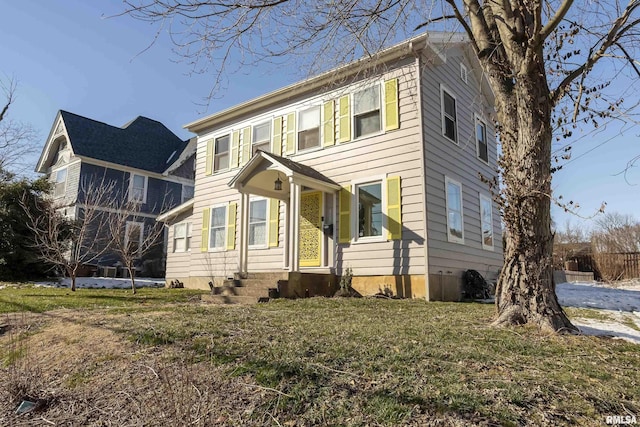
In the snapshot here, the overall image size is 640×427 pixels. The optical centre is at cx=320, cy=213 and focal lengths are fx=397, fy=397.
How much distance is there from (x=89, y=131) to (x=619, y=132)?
840 inches

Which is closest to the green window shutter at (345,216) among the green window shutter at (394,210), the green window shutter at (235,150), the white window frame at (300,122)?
the green window shutter at (394,210)

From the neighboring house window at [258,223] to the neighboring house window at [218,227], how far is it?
1188 mm

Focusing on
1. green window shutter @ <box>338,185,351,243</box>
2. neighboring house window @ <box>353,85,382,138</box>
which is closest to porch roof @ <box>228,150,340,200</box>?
green window shutter @ <box>338,185,351,243</box>

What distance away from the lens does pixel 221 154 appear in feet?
41.3

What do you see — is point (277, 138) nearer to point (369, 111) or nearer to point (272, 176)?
point (272, 176)

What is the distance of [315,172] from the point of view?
31.5ft

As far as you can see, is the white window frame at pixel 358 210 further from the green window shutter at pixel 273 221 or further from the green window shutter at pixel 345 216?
the green window shutter at pixel 273 221

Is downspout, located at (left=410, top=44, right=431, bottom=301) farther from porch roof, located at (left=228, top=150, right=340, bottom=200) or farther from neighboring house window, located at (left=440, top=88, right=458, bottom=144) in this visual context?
porch roof, located at (left=228, top=150, right=340, bottom=200)

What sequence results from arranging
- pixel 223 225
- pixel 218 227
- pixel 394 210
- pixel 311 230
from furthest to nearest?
1. pixel 218 227
2. pixel 223 225
3. pixel 311 230
4. pixel 394 210

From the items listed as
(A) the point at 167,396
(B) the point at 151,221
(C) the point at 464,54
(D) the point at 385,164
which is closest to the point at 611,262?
(C) the point at 464,54

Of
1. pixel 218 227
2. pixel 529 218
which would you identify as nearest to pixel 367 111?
pixel 218 227

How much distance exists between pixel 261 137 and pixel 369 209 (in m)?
4.40

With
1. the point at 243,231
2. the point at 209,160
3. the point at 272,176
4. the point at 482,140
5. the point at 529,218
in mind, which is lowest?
the point at 529,218

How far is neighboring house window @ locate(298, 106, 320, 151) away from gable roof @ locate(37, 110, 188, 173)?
485 inches
